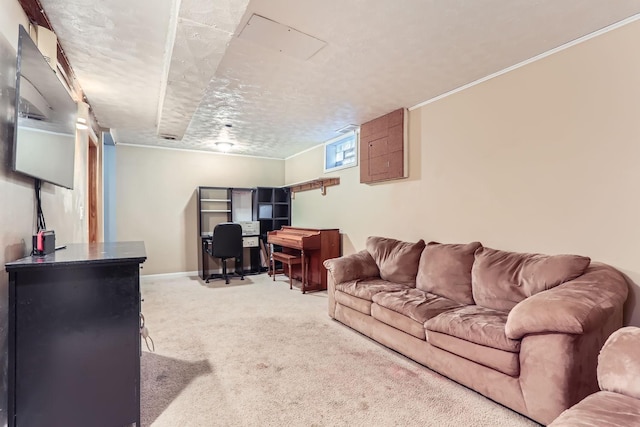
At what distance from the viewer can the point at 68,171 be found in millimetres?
2146

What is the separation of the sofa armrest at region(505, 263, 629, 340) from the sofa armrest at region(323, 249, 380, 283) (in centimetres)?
176

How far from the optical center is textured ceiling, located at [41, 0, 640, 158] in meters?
1.83

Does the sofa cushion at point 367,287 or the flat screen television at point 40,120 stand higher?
the flat screen television at point 40,120

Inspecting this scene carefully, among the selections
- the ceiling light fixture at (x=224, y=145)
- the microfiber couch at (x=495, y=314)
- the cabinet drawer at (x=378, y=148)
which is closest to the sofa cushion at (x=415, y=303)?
the microfiber couch at (x=495, y=314)

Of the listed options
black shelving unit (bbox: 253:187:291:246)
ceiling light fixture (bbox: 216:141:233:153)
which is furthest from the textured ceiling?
black shelving unit (bbox: 253:187:291:246)

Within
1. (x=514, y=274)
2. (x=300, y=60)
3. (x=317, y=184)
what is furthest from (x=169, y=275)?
(x=514, y=274)

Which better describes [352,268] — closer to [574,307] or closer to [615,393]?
[574,307]

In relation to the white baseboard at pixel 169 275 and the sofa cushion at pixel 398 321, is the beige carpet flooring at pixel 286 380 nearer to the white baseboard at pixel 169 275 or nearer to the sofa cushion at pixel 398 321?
the sofa cushion at pixel 398 321

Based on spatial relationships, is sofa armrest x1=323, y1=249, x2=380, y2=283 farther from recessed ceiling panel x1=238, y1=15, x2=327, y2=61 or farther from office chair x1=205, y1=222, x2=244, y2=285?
office chair x1=205, y1=222, x2=244, y2=285

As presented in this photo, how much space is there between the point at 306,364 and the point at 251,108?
277 centimetres

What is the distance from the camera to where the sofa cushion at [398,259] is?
10.6 ft

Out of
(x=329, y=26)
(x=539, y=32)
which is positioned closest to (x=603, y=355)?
(x=539, y=32)

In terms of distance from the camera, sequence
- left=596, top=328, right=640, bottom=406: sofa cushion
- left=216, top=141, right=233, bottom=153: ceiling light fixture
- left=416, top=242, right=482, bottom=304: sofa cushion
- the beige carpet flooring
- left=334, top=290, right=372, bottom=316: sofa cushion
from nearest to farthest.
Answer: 1. left=596, top=328, right=640, bottom=406: sofa cushion
2. the beige carpet flooring
3. left=416, top=242, right=482, bottom=304: sofa cushion
4. left=334, top=290, right=372, bottom=316: sofa cushion
5. left=216, top=141, right=233, bottom=153: ceiling light fixture

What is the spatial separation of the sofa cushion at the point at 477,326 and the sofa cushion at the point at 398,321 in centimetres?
10
